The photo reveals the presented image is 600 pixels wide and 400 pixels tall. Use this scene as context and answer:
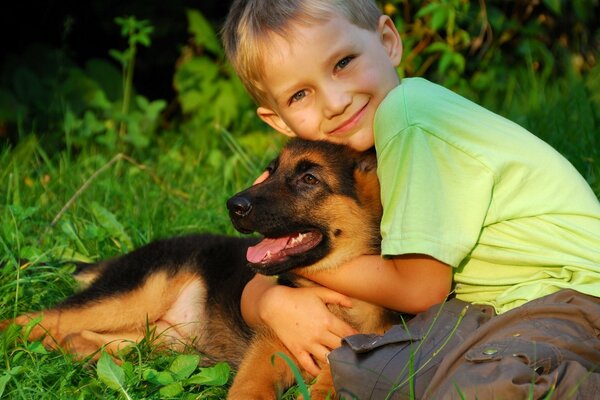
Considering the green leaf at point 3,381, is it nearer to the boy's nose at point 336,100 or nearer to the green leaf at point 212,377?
the green leaf at point 212,377

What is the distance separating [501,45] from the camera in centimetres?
807

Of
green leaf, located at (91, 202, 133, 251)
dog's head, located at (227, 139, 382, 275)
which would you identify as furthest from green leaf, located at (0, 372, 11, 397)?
green leaf, located at (91, 202, 133, 251)

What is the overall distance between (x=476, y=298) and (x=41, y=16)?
18.6 feet

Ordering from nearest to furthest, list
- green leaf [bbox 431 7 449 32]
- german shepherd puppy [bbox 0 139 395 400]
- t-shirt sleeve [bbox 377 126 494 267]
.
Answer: t-shirt sleeve [bbox 377 126 494 267], german shepherd puppy [bbox 0 139 395 400], green leaf [bbox 431 7 449 32]

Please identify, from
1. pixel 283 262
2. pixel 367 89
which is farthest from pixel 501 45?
pixel 283 262

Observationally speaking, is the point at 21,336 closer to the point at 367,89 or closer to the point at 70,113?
the point at 367,89

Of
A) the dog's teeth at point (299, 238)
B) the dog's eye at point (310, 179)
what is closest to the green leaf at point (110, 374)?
the dog's teeth at point (299, 238)

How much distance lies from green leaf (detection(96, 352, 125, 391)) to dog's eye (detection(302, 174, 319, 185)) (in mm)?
1080

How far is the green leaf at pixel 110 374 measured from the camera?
135 inches

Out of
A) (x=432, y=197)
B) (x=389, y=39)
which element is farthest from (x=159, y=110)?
(x=432, y=197)

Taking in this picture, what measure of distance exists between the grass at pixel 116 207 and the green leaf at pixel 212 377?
0.02 meters

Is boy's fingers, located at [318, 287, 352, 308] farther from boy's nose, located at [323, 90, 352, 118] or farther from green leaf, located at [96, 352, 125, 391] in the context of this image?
green leaf, located at [96, 352, 125, 391]

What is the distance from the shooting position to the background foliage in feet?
16.8

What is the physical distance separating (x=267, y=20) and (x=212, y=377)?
1.52 m
